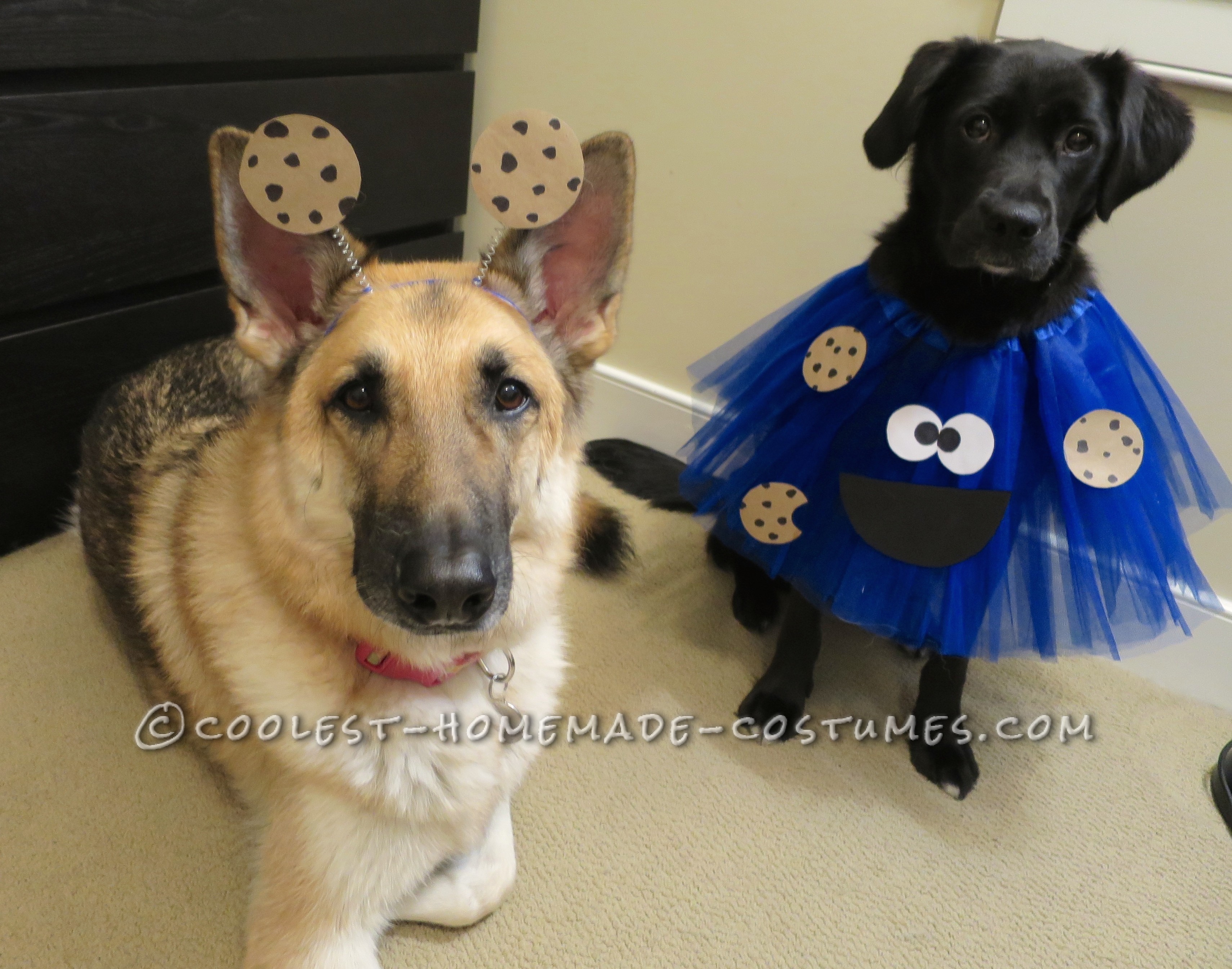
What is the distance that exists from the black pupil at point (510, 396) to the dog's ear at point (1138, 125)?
1156mm

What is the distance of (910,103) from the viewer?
153 centimetres

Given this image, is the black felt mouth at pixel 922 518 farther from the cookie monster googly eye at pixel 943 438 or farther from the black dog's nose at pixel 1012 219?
the black dog's nose at pixel 1012 219

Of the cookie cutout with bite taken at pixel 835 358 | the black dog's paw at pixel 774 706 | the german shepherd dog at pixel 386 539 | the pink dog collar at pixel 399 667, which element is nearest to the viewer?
the german shepherd dog at pixel 386 539

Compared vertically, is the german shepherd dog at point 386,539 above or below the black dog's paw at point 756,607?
above

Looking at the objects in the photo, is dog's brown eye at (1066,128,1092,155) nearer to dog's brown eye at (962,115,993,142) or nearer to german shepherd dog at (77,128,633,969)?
dog's brown eye at (962,115,993,142)

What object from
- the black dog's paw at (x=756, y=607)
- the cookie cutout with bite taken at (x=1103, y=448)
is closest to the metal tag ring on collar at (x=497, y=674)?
the black dog's paw at (x=756, y=607)

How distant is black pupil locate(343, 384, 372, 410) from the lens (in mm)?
1134

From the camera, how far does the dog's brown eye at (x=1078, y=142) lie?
1.45 metres

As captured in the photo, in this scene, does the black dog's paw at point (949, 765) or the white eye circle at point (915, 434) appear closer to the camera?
the white eye circle at point (915, 434)

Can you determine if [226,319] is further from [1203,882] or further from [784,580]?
[1203,882]

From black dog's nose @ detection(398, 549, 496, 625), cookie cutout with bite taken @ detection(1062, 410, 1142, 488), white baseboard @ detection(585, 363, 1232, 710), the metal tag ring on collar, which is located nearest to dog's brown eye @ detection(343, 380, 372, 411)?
black dog's nose @ detection(398, 549, 496, 625)

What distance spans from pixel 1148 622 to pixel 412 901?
1.47m

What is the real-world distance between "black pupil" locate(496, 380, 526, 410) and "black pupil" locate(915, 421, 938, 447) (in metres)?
0.80

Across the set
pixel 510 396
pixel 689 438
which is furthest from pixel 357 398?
pixel 689 438
